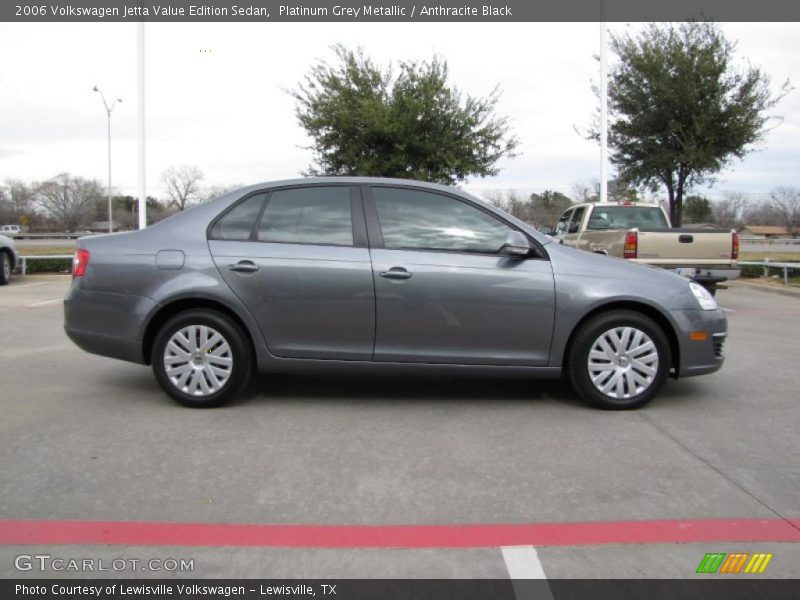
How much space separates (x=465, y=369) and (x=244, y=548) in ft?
7.72

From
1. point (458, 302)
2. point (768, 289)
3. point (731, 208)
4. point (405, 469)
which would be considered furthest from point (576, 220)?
point (731, 208)

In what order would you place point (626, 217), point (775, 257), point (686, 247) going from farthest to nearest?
point (775, 257) → point (626, 217) → point (686, 247)

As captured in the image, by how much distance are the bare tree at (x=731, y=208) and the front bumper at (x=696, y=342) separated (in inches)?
1727

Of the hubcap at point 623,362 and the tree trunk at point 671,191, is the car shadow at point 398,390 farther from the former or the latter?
the tree trunk at point 671,191

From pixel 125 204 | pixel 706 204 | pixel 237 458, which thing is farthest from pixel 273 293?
pixel 125 204

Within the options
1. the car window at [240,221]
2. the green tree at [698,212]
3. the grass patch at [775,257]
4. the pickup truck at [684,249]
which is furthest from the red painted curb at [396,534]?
the green tree at [698,212]

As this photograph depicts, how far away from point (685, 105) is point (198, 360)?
16.1 meters

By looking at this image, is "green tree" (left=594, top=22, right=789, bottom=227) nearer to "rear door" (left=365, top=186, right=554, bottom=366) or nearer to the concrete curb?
the concrete curb

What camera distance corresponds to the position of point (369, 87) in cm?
1900

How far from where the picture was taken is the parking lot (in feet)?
9.21

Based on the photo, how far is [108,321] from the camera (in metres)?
4.86

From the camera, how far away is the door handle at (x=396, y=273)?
4715 mm

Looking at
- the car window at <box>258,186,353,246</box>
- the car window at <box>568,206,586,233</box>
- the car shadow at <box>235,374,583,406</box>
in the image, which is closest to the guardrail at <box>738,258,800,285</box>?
the car window at <box>568,206,586,233</box>
